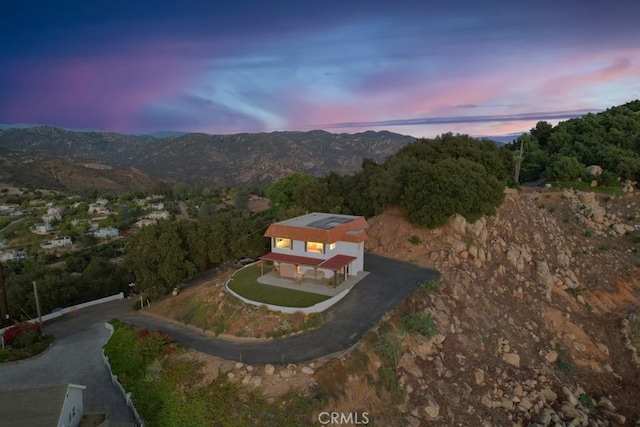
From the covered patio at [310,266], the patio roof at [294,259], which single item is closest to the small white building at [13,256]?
the patio roof at [294,259]

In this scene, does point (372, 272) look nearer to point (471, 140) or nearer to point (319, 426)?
point (319, 426)

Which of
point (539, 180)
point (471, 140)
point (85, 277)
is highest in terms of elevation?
point (471, 140)

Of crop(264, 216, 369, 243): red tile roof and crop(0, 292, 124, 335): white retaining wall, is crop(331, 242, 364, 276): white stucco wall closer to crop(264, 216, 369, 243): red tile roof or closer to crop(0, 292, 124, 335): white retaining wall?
crop(264, 216, 369, 243): red tile roof

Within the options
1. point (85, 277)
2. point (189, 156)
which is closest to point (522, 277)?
point (85, 277)

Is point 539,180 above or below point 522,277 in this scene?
above

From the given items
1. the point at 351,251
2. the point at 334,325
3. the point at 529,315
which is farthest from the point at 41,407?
the point at 529,315

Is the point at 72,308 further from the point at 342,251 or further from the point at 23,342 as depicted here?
the point at 342,251

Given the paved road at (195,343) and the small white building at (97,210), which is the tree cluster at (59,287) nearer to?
the paved road at (195,343)
